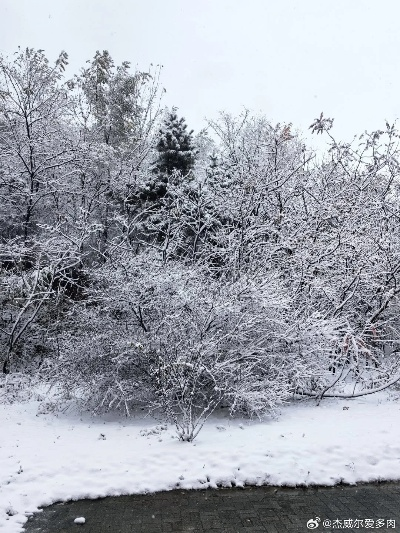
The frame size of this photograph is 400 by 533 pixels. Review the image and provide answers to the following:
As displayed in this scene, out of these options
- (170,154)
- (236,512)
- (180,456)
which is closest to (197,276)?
(180,456)

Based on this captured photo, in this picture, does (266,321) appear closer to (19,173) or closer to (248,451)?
(248,451)

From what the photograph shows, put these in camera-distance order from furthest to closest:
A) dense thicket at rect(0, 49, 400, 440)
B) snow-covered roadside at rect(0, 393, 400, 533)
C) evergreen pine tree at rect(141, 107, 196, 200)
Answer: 1. evergreen pine tree at rect(141, 107, 196, 200)
2. dense thicket at rect(0, 49, 400, 440)
3. snow-covered roadside at rect(0, 393, 400, 533)

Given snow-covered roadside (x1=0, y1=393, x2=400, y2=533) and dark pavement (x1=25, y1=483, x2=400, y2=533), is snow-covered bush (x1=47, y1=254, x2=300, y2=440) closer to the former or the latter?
snow-covered roadside (x1=0, y1=393, x2=400, y2=533)

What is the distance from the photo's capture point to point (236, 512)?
456 centimetres

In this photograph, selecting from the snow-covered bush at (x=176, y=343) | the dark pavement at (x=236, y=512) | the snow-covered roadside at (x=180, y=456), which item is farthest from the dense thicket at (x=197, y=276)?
the dark pavement at (x=236, y=512)

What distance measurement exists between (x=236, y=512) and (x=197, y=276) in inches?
217

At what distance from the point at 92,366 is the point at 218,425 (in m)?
2.78

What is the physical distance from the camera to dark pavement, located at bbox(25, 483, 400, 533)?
4.27 meters

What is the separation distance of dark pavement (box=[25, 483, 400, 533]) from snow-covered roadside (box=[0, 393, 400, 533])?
0.17 metres

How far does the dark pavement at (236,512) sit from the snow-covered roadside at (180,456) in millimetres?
174

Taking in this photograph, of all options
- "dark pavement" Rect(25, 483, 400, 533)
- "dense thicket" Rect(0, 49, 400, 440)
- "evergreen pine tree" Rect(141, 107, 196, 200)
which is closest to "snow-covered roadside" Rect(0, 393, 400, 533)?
"dark pavement" Rect(25, 483, 400, 533)

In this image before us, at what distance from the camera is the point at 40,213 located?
52.5 feet

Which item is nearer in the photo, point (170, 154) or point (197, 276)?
point (197, 276)

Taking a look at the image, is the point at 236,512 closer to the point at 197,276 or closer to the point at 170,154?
the point at 197,276
